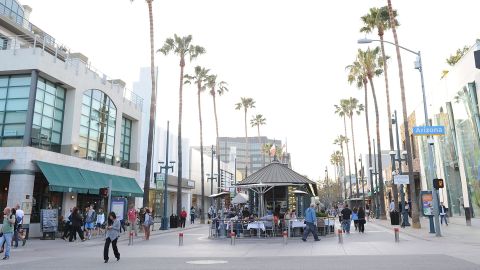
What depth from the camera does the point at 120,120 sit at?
3416 centimetres

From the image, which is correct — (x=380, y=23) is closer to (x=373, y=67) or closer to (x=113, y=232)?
(x=373, y=67)

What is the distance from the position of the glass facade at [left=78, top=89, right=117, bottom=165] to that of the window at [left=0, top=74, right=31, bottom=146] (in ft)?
16.3

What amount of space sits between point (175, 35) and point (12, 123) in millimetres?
18564

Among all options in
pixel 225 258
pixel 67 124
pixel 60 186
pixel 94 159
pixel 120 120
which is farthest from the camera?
pixel 120 120

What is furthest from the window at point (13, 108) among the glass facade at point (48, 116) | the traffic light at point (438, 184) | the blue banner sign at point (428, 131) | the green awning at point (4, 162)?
the traffic light at point (438, 184)

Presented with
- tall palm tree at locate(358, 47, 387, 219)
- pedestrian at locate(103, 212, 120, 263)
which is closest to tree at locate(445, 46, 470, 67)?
tall palm tree at locate(358, 47, 387, 219)

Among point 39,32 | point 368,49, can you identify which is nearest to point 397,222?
point 368,49

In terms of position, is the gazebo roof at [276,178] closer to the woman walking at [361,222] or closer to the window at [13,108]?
the woman walking at [361,222]

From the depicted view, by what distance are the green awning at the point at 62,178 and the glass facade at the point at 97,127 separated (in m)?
2.52

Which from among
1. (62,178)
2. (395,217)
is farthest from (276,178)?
(62,178)

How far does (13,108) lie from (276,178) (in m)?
16.3

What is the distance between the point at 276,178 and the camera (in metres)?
24.1

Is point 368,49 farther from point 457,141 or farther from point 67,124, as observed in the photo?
point 67,124

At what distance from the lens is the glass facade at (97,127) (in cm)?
2925
